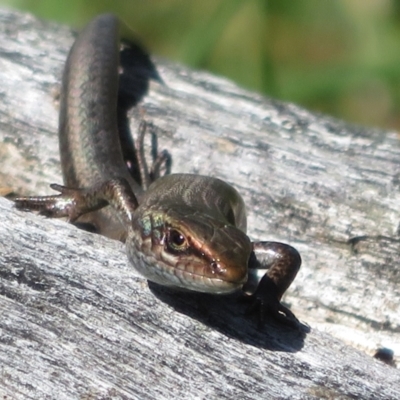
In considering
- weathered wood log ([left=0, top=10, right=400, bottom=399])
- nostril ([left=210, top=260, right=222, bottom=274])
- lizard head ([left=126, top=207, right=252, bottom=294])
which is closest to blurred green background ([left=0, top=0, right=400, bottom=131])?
weathered wood log ([left=0, top=10, right=400, bottom=399])

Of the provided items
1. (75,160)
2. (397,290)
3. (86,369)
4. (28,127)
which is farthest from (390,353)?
(28,127)

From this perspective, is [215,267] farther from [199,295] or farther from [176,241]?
[199,295]

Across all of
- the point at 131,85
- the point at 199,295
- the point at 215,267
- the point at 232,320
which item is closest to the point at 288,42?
the point at 131,85

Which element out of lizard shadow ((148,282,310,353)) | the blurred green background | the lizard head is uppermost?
the blurred green background

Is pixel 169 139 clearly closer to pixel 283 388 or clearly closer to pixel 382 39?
pixel 283 388

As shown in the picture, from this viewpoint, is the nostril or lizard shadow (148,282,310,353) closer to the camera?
the nostril

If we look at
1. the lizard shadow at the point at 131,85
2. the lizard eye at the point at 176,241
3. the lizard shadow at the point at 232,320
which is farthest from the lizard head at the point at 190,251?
the lizard shadow at the point at 131,85

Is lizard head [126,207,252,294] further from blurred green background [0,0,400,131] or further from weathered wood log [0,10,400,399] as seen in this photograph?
blurred green background [0,0,400,131]
